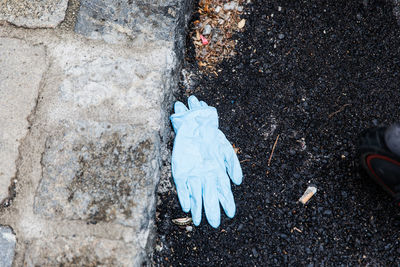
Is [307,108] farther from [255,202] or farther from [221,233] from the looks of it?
[221,233]

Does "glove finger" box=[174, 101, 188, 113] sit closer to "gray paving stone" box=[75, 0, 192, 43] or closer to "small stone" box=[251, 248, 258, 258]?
"gray paving stone" box=[75, 0, 192, 43]

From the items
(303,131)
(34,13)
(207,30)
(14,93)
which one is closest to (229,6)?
(207,30)

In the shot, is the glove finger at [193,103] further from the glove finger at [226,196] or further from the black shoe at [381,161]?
the black shoe at [381,161]

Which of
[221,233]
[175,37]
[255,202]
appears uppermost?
[175,37]

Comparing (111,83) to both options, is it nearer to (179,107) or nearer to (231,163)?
(179,107)

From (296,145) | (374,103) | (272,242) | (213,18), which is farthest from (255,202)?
(213,18)

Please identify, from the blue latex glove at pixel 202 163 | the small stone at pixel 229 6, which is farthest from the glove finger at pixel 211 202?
the small stone at pixel 229 6
